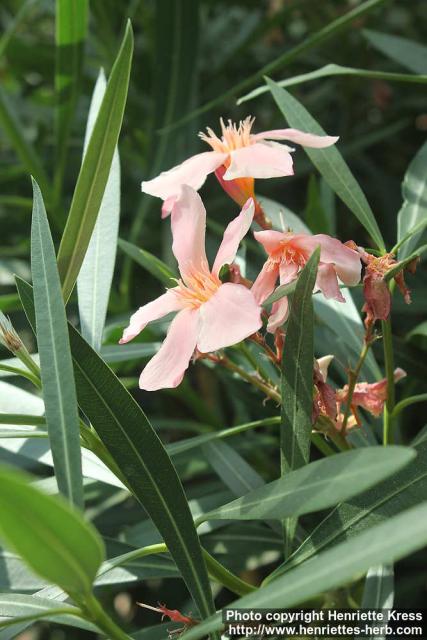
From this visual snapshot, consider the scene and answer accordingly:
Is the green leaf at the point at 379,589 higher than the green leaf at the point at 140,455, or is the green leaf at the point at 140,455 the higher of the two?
the green leaf at the point at 140,455

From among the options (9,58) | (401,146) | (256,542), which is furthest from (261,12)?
(256,542)

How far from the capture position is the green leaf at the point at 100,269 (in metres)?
0.87

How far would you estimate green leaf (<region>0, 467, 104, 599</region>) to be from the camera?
44cm

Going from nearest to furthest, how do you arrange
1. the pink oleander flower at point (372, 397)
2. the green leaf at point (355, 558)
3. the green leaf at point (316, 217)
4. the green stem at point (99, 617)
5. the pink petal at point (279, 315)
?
the green leaf at point (355, 558) → the green stem at point (99, 617) → the pink petal at point (279, 315) → the pink oleander flower at point (372, 397) → the green leaf at point (316, 217)

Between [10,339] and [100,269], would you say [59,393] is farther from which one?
[100,269]

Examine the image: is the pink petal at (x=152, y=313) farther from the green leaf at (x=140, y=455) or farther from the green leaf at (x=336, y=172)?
the green leaf at (x=336, y=172)

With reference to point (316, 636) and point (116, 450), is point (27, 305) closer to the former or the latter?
point (116, 450)

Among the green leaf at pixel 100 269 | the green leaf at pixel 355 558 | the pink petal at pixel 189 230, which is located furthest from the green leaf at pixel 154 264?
the green leaf at pixel 355 558

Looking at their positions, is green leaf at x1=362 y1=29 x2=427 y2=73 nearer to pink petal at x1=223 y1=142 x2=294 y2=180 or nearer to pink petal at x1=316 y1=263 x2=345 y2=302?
pink petal at x1=223 y1=142 x2=294 y2=180

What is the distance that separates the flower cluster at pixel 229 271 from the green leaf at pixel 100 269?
114mm

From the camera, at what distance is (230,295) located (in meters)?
0.67

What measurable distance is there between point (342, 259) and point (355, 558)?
30 cm

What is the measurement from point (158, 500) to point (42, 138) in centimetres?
126

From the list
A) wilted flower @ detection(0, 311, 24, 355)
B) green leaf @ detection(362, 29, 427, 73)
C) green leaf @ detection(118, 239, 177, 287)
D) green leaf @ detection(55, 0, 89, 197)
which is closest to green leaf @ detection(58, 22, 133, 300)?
wilted flower @ detection(0, 311, 24, 355)
